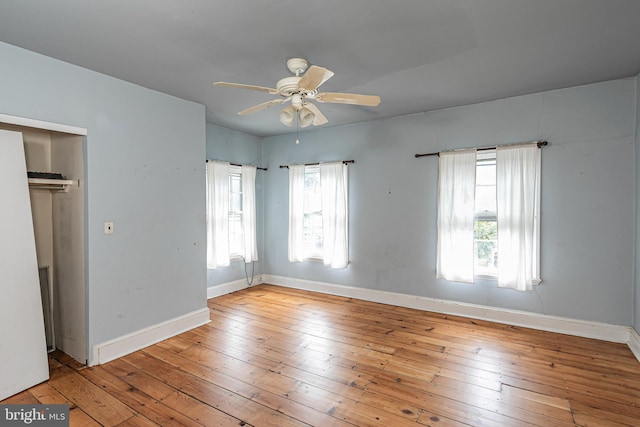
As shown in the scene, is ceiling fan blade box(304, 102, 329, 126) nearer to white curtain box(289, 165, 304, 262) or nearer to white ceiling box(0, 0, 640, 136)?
white ceiling box(0, 0, 640, 136)

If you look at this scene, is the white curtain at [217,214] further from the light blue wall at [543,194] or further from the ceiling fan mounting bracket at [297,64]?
the ceiling fan mounting bracket at [297,64]

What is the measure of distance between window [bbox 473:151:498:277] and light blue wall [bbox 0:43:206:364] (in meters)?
3.35

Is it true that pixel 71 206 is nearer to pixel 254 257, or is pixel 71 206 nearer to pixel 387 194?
pixel 254 257

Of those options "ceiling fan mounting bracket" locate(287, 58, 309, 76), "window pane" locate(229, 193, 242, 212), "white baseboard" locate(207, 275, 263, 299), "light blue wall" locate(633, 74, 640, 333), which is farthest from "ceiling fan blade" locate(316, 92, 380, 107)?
"white baseboard" locate(207, 275, 263, 299)

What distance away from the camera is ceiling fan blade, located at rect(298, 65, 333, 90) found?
200cm

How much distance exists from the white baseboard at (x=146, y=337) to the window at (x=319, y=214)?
1932 mm

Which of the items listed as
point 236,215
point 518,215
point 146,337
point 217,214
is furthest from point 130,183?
point 518,215

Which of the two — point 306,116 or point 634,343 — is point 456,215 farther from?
point 306,116

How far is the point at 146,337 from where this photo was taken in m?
3.26

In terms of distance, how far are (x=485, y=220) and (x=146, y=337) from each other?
13.1 feet

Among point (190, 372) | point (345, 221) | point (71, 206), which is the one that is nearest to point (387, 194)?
point (345, 221)

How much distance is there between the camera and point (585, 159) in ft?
11.2

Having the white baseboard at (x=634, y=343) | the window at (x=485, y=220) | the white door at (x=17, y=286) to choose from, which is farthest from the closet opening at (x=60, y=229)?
the white baseboard at (x=634, y=343)

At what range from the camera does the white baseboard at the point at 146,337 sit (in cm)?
290
